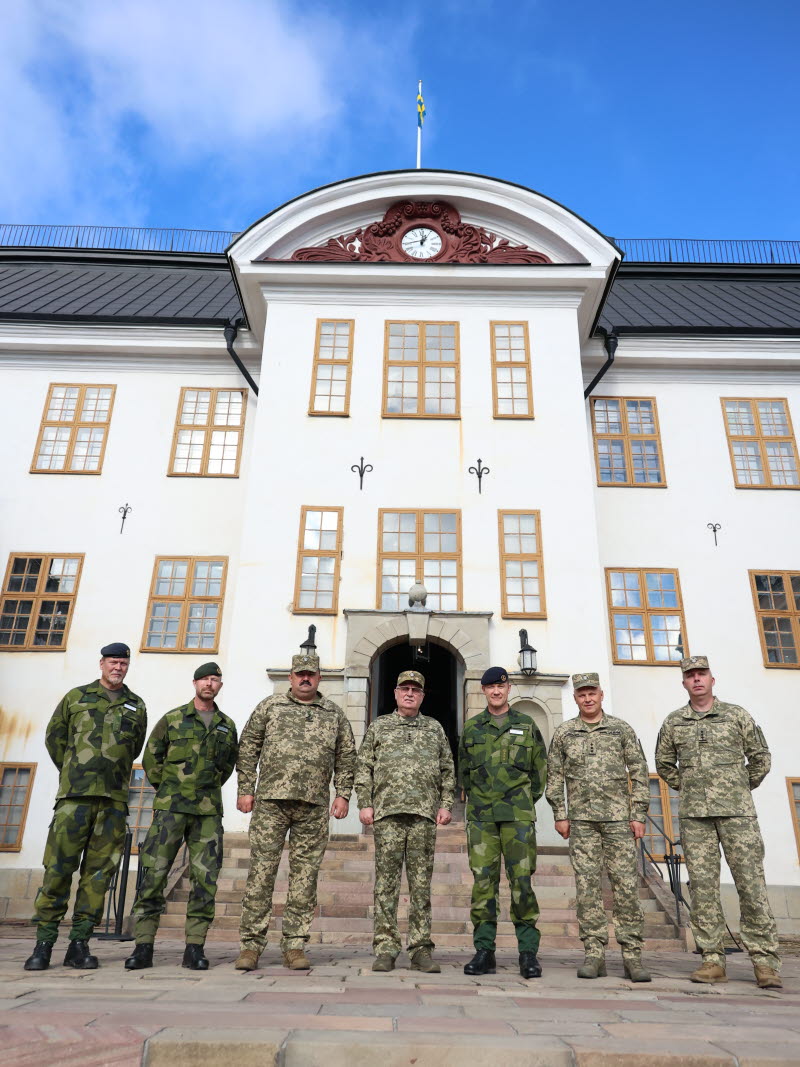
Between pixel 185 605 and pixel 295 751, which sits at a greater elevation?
pixel 185 605

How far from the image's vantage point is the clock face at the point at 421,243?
47.3 feet

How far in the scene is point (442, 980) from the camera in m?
5.04

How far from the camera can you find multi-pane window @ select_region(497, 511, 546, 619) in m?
12.1

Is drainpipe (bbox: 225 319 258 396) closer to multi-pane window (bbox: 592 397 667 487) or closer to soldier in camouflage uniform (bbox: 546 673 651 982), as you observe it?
multi-pane window (bbox: 592 397 667 487)

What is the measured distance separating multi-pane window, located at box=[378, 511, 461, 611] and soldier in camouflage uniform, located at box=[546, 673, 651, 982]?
5.82 metres

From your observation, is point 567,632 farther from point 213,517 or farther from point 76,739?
point 76,739

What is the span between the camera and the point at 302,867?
569 centimetres

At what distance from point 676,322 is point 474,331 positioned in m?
4.64

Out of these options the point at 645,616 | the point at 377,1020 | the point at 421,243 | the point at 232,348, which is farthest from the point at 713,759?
the point at 232,348

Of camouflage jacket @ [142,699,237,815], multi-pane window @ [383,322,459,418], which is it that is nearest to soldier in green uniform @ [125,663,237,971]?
camouflage jacket @ [142,699,237,815]

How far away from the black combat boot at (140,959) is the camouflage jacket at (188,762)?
89 centimetres

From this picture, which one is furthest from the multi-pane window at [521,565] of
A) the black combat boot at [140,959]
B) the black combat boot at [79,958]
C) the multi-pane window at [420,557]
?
the black combat boot at [79,958]

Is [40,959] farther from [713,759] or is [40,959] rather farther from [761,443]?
[761,443]

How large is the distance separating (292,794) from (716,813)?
3157 mm
